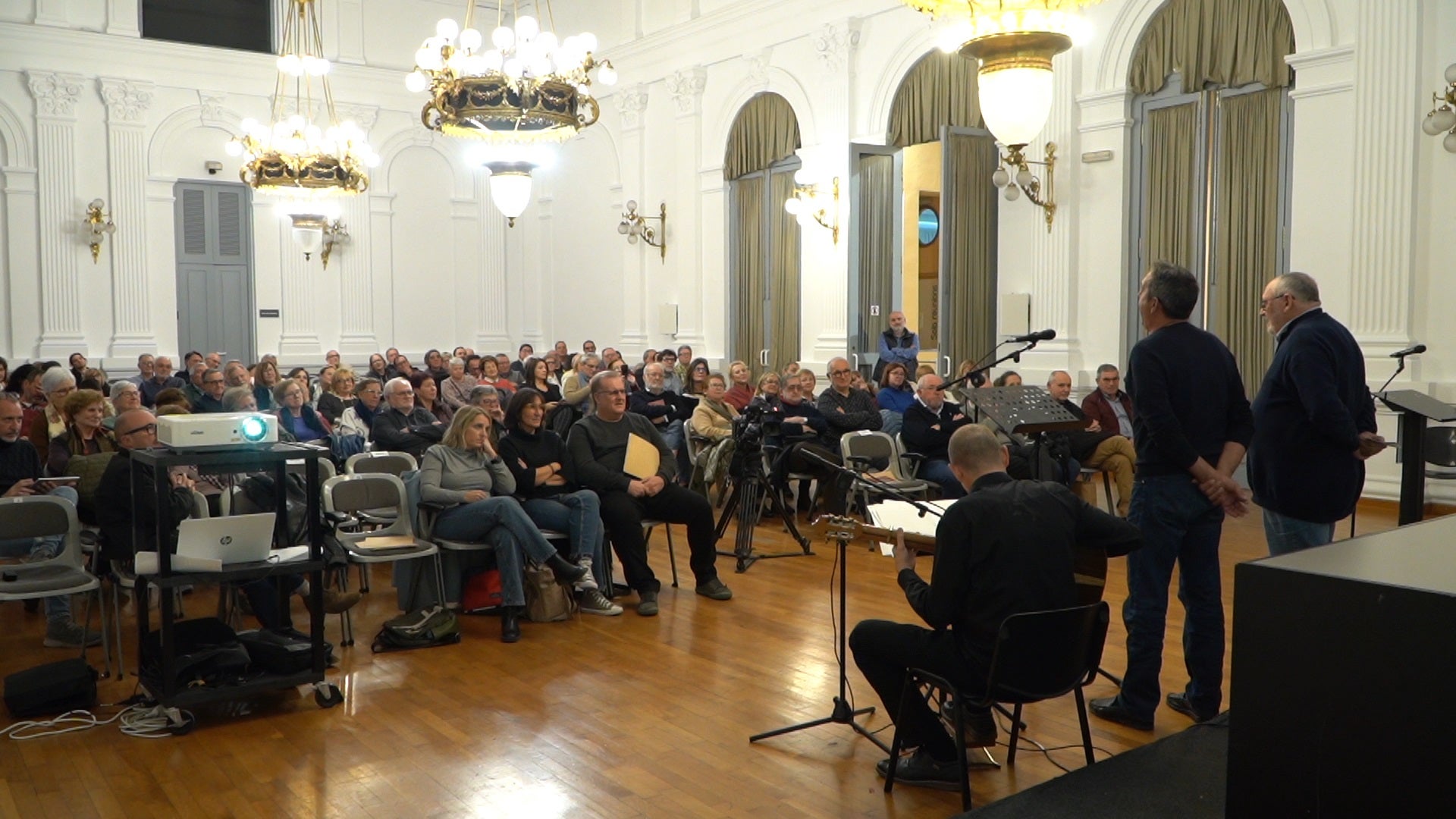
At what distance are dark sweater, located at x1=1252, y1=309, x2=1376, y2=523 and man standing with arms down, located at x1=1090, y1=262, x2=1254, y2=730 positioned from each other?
11 cm

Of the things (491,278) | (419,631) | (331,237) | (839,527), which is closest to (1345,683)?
(839,527)

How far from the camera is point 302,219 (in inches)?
529

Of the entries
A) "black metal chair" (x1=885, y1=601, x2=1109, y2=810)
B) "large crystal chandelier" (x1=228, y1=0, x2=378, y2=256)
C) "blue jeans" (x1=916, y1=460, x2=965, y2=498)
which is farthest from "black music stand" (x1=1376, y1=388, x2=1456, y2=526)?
"large crystal chandelier" (x1=228, y1=0, x2=378, y2=256)

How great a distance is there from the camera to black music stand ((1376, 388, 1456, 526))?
495cm

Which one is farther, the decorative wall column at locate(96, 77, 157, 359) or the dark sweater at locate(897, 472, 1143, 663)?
the decorative wall column at locate(96, 77, 157, 359)

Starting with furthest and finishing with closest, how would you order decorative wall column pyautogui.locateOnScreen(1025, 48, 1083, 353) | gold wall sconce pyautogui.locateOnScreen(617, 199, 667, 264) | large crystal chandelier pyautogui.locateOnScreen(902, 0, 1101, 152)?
gold wall sconce pyautogui.locateOnScreen(617, 199, 667, 264)
decorative wall column pyautogui.locateOnScreen(1025, 48, 1083, 353)
large crystal chandelier pyautogui.locateOnScreen(902, 0, 1101, 152)

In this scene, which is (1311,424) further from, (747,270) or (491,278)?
(491,278)

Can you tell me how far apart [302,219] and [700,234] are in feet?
15.2

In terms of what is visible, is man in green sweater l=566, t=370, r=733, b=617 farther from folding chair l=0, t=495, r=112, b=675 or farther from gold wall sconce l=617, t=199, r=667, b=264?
gold wall sconce l=617, t=199, r=667, b=264

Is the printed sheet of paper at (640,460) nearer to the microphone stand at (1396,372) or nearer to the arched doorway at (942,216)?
the microphone stand at (1396,372)

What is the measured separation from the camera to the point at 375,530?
236 inches

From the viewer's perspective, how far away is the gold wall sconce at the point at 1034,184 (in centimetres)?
969

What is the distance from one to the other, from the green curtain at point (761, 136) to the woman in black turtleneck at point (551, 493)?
24.4ft

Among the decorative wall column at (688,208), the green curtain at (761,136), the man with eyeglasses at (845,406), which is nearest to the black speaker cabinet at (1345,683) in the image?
the man with eyeglasses at (845,406)
